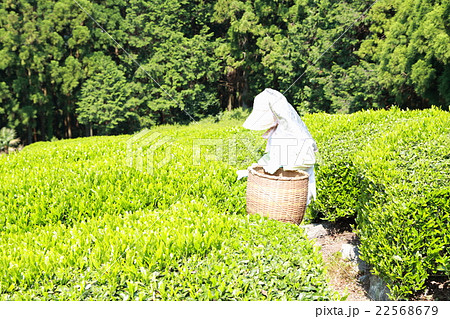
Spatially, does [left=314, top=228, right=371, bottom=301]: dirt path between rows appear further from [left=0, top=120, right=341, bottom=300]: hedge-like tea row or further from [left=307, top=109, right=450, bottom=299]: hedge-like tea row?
[left=0, top=120, right=341, bottom=300]: hedge-like tea row

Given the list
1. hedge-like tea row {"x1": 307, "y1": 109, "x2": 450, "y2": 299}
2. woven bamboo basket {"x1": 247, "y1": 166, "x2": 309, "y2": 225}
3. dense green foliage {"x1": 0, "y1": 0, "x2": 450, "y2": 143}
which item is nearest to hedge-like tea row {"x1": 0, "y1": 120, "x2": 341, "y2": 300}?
woven bamboo basket {"x1": 247, "y1": 166, "x2": 309, "y2": 225}

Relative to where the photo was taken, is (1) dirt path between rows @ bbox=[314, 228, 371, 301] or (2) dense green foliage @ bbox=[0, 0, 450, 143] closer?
(1) dirt path between rows @ bbox=[314, 228, 371, 301]

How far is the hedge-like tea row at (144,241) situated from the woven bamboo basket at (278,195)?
0.69 feet

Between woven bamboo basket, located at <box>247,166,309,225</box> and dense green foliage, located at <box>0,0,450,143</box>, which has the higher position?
dense green foliage, located at <box>0,0,450,143</box>

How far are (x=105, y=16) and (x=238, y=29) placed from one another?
8.79 meters

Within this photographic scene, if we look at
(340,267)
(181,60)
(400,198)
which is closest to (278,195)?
(400,198)

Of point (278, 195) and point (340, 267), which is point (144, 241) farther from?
point (340, 267)

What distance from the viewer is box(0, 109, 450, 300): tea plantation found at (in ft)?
9.12

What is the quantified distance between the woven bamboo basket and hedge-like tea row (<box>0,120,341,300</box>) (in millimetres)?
210

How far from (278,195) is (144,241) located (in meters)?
1.54

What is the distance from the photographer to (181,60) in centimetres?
2348

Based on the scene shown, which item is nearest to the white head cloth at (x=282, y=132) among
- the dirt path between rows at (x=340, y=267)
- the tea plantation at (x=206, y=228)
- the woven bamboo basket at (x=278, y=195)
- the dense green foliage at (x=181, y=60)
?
the woven bamboo basket at (x=278, y=195)

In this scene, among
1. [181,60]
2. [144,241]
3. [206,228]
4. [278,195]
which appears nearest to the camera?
[144,241]

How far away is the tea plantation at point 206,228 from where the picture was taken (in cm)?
278
